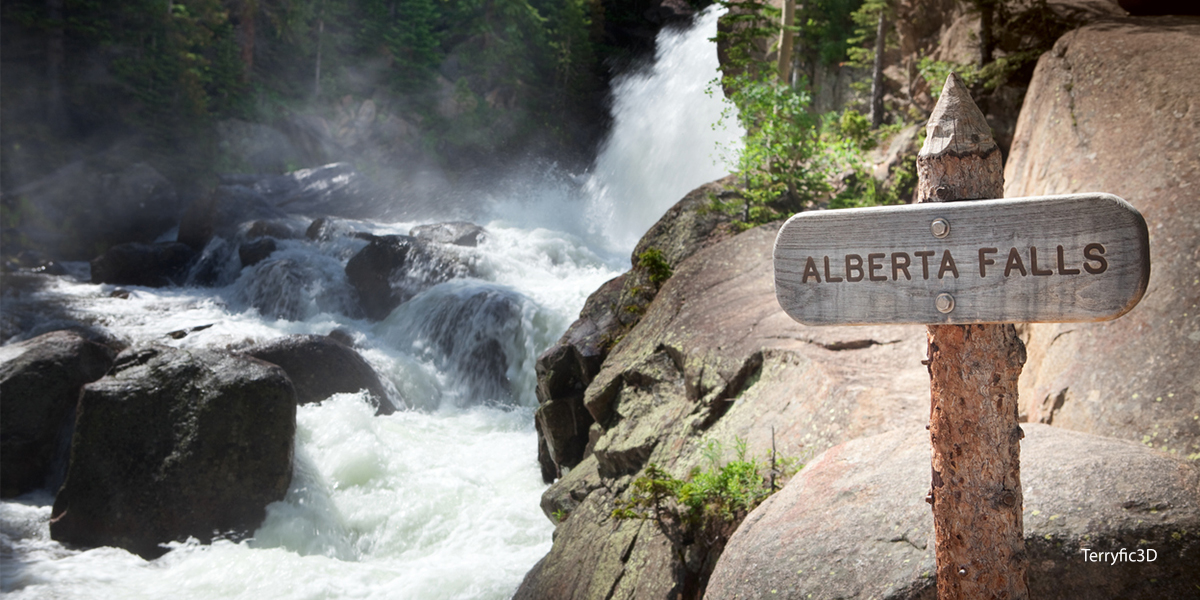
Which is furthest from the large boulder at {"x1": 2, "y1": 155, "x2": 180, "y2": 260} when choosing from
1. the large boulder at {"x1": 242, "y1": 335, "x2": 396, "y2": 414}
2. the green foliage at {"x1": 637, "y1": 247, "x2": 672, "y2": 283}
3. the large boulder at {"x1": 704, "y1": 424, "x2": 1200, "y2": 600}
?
the large boulder at {"x1": 704, "y1": 424, "x2": 1200, "y2": 600}

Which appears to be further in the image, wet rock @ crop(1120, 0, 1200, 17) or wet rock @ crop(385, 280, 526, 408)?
wet rock @ crop(385, 280, 526, 408)

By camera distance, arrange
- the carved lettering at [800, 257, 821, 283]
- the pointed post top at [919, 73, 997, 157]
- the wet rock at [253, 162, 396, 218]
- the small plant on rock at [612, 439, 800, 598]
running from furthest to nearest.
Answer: the wet rock at [253, 162, 396, 218]
the small plant on rock at [612, 439, 800, 598]
the carved lettering at [800, 257, 821, 283]
the pointed post top at [919, 73, 997, 157]

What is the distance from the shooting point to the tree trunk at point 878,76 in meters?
12.0

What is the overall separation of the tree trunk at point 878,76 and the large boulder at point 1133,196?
6.79 m

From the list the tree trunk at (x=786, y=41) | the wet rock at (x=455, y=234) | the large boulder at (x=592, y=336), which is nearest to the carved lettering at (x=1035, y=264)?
the large boulder at (x=592, y=336)

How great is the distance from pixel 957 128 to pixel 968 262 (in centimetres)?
43

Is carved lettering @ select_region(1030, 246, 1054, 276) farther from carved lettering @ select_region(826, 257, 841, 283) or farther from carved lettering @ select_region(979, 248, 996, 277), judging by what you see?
carved lettering @ select_region(826, 257, 841, 283)

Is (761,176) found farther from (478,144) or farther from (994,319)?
(478,144)

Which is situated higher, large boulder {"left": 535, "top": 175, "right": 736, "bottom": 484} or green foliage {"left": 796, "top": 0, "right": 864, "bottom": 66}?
green foliage {"left": 796, "top": 0, "right": 864, "bottom": 66}

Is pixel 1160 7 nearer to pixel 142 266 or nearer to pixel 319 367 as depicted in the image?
pixel 319 367

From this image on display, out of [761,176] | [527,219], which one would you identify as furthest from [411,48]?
[761,176]

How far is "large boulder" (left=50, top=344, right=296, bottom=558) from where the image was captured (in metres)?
6.62

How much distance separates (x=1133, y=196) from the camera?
13.5 ft

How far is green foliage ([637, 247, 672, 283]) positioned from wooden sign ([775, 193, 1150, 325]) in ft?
18.1
